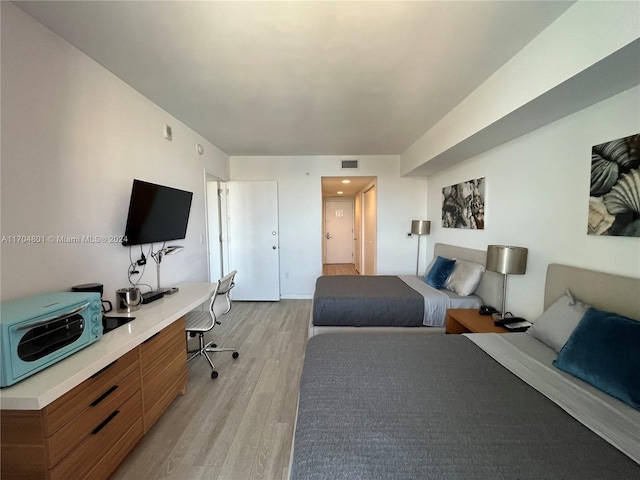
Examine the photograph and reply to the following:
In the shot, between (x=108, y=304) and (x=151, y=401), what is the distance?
2.67 feet

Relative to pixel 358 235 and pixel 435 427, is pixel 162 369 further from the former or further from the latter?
pixel 358 235

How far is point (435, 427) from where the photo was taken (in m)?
0.99

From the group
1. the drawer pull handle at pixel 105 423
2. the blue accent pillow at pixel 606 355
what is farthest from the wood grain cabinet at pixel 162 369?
the blue accent pillow at pixel 606 355

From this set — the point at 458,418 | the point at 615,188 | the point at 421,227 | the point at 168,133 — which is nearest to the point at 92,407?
the point at 458,418

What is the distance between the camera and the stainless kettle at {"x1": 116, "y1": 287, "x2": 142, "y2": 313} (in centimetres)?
183

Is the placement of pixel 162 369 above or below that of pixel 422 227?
below

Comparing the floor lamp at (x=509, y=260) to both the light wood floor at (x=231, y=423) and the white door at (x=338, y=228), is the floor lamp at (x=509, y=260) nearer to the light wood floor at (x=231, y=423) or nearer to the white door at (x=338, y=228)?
the light wood floor at (x=231, y=423)

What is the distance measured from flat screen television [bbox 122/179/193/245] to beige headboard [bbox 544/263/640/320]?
330 cm

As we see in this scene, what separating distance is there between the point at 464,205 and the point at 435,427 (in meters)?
2.89

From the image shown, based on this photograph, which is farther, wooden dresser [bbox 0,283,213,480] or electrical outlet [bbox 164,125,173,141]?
electrical outlet [bbox 164,125,173,141]

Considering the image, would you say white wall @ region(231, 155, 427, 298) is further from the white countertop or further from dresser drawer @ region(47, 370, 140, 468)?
dresser drawer @ region(47, 370, 140, 468)

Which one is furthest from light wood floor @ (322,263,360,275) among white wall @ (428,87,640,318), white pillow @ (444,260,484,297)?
white wall @ (428,87,640,318)

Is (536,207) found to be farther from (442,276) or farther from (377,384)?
(377,384)

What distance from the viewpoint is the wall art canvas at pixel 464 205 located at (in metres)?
2.87
